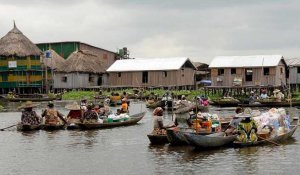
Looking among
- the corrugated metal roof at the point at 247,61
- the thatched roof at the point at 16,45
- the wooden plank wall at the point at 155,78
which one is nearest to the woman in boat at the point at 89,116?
the corrugated metal roof at the point at 247,61

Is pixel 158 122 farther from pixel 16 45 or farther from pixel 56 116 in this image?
pixel 16 45

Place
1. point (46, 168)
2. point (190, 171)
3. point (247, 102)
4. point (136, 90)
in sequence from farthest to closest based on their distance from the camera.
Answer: point (136, 90), point (247, 102), point (46, 168), point (190, 171)

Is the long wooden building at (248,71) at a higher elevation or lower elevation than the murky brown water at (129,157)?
higher

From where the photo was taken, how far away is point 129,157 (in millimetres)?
15984

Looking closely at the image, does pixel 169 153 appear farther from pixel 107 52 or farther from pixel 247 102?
pixel 107 52

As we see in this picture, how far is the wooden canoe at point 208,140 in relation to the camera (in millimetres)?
15914

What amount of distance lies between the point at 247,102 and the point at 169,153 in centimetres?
2324

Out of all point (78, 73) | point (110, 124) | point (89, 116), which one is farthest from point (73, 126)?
point (78, 73)

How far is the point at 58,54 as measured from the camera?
68.7 meters

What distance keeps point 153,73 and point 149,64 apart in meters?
1.58

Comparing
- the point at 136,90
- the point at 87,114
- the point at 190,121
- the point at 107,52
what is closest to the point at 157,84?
the point at 136,90

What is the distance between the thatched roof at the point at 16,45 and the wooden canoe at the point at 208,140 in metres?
44.9

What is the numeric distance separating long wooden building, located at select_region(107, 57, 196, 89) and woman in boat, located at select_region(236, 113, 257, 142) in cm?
3885

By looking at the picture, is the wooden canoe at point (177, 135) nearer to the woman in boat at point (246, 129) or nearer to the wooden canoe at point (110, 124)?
the woman in boat at point (246, 129)
